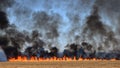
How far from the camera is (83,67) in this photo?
3388 centimetres

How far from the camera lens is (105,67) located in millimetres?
33531

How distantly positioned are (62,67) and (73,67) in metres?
1.04

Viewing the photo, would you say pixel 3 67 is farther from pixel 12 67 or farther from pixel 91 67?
pixel 91 67

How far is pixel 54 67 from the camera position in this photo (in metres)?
34.6

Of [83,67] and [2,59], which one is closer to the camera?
[83,67]

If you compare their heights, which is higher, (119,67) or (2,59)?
(2,59)

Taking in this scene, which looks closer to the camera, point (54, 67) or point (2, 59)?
point (54, 67)

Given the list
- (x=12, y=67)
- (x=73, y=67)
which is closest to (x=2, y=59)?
(x=12, y=67)

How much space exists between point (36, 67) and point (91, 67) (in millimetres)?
4673

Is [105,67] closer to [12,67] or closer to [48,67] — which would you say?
[48,67]

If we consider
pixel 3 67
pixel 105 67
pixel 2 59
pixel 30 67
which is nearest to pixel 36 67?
pixel 30 67

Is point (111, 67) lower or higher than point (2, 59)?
lower

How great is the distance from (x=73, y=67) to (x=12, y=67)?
5.45m

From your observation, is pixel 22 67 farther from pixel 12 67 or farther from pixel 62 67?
pixel 62 67
